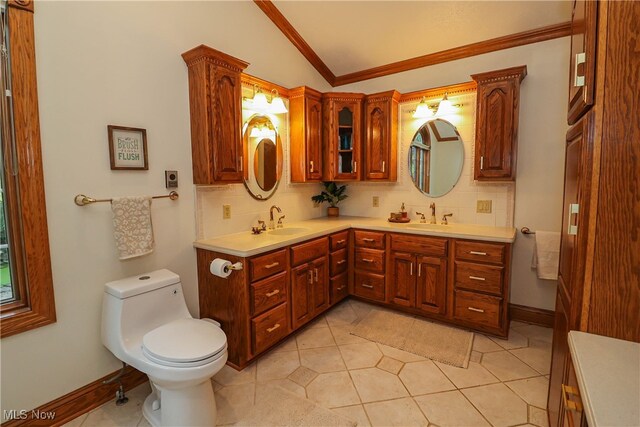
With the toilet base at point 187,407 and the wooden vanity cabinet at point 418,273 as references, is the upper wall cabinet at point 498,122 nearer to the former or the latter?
the wooden vanity cabinet at point 418,273

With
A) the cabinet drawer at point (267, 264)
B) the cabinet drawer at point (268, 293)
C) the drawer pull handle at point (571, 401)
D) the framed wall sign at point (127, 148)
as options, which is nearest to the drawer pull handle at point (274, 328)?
the cabinet drawer at point (268, 293)

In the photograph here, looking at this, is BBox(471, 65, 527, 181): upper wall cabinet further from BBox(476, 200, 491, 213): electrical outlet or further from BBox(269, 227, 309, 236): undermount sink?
BBox(269, 227, 309, 236): undermount sink

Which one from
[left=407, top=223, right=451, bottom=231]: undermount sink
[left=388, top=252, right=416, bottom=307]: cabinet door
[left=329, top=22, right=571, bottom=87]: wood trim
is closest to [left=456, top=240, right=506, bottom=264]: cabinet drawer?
[left=407, top=223, right=451, bottom=231]: undermount sink

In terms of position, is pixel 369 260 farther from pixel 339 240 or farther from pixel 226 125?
pixel 226 125

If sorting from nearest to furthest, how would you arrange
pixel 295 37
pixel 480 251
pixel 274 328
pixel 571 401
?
pixel 571 401 → pixel 274 328 → pixel 480 251 → pixel 295 37

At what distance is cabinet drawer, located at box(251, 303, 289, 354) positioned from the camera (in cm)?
227

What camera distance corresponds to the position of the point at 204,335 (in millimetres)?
1774

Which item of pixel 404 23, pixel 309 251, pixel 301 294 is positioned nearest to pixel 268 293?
pixel 301 294

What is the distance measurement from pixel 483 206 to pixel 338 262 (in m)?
1.53

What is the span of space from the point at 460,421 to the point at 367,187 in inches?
→ 99.8

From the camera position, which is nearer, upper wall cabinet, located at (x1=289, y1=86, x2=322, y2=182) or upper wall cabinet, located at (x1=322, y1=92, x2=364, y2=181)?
upper wall cabinet, located at (x1=289, y1=86, x2=322, y2=182)

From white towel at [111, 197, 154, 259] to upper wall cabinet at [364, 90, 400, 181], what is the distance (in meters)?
2.26

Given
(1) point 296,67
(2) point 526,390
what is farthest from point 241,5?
(2) point 526,390

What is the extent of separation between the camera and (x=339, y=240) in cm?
312
